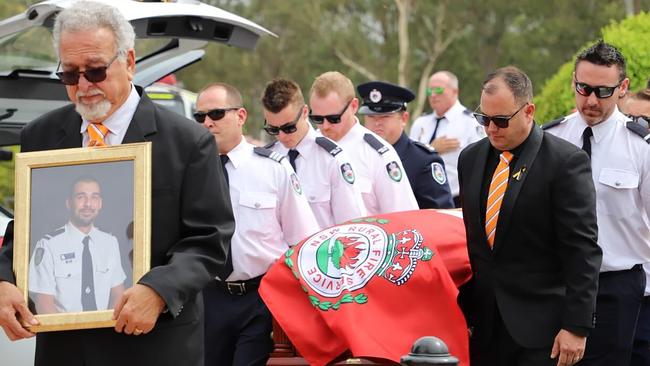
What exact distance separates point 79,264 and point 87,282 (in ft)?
0.24

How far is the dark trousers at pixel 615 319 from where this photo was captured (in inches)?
224

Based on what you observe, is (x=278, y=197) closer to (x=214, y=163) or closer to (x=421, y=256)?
(x=421, y=256)

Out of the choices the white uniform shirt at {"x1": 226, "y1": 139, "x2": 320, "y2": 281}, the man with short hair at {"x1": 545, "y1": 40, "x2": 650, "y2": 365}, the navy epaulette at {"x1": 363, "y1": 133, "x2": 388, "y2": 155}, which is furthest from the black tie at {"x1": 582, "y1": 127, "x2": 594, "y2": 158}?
the navy epaulette at {"x1": 363, "y1": 133, "x2": 388, "y2": 155}

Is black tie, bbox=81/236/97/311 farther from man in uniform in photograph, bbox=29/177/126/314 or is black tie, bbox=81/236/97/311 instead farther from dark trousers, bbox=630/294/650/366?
dark trousers, bbox=630/294/650/366

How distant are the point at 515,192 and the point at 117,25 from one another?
2071mm

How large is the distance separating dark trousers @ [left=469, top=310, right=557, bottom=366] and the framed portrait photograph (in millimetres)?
2096

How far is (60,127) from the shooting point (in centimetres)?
398

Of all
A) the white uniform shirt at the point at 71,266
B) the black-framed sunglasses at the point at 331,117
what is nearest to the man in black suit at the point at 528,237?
the white uniform shirt at the point at 71,266

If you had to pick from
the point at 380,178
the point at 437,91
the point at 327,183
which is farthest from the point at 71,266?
the point at 437,91

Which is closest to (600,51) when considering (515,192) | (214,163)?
(515,192)

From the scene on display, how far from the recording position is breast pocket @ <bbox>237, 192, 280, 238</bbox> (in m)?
6.40

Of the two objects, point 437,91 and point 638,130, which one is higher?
point 437,91

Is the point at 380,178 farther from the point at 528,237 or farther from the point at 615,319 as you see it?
the point at 528,237

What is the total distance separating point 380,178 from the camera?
7508mm
